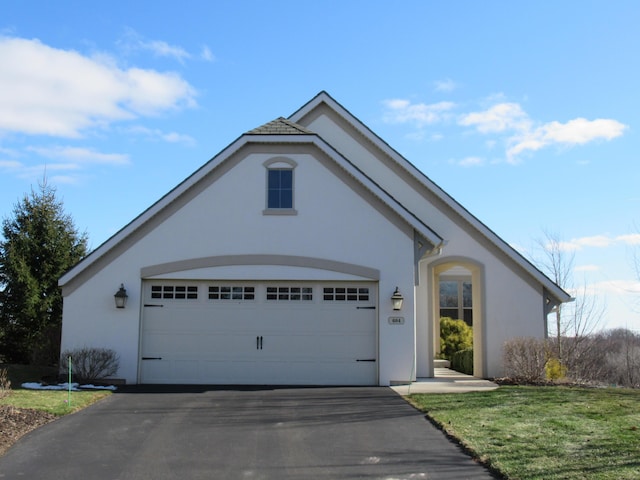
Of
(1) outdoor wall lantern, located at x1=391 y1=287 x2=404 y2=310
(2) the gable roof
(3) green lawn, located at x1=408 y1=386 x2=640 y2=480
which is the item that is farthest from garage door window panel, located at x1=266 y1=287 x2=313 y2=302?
(2) the gable roof

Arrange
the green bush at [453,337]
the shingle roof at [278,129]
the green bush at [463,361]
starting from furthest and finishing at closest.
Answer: the green bush at [453,337] < the green bush at [463,361] < the shingle roof at [278,129]

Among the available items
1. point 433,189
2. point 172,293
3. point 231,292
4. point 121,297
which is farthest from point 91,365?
point 433,189

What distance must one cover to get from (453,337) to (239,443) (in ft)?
51.6

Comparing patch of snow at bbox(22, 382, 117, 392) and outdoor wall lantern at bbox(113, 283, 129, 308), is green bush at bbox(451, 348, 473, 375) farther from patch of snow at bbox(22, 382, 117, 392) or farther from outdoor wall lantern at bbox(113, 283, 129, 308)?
patch of snow at bbox(22, 382, 117, 392)

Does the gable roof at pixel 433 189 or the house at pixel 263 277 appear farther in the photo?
the gable roof at pixel 433 189

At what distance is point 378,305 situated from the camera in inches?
647

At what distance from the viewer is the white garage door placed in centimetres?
1622

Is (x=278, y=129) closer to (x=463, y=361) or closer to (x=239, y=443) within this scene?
(x=239, y=443)

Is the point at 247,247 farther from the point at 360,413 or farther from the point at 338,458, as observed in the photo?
the point at 338,458

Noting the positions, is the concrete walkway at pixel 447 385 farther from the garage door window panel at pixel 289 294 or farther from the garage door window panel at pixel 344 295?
A: the garage door window panel at pixel 289 294

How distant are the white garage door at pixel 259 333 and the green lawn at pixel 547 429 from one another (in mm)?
2896

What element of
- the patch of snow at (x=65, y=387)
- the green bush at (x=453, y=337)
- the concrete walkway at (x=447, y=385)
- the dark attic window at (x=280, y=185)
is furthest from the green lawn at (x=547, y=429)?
the green bush at (x=453, y=337)

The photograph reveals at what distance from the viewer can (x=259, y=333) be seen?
642 inches

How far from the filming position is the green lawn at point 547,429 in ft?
25.8
